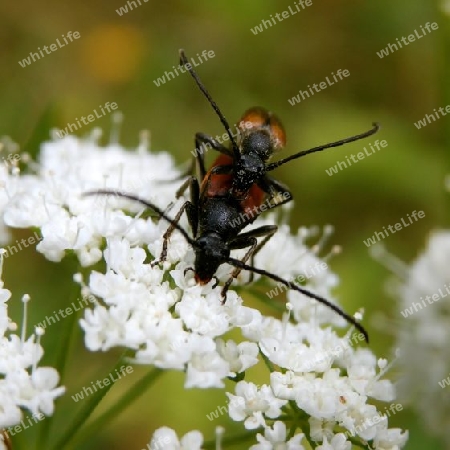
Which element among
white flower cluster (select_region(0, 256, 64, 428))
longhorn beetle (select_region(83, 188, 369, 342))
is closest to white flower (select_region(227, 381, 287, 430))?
longhorn beetle (select_region(83, 188, 369, 342))

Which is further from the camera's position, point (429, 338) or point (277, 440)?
point (429, 338)

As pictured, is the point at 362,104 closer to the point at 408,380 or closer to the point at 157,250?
the point at 408,380

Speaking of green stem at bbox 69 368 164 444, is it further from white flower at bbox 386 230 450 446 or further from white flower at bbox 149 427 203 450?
white flower at bbox 386 230 450 446

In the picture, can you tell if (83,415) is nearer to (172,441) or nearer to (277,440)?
(172,441)

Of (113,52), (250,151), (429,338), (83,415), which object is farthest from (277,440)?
(113,52)

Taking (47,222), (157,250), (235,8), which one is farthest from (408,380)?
(235,8)

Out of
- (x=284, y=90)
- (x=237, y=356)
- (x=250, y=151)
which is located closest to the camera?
(x=237, y=356)
